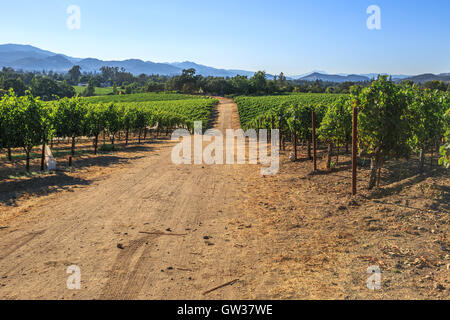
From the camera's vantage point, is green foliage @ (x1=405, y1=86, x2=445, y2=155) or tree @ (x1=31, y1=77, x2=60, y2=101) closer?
green foliage @ (x1=405, y1=86, x2=445, y2=155)

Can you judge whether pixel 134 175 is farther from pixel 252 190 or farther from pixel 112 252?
pixel 112 252

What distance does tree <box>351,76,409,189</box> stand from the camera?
439 inches

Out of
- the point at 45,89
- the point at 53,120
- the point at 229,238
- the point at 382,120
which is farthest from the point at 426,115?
the point at 45,89

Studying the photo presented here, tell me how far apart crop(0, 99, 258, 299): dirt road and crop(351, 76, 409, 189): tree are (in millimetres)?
5800

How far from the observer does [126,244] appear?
8.40 m

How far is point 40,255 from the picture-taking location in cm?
777

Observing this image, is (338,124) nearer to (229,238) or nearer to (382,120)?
(382,120)

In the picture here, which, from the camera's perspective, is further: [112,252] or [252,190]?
[252,190]

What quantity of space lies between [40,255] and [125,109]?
2873 centimetres

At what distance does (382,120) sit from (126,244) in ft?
31.7

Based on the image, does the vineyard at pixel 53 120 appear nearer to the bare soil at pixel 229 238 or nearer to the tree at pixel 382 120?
the bare soil at pixel 229 238

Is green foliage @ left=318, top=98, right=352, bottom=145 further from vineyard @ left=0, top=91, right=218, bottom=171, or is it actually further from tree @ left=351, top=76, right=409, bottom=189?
vineyard @ left=0, top=91, right=218, bottom=171

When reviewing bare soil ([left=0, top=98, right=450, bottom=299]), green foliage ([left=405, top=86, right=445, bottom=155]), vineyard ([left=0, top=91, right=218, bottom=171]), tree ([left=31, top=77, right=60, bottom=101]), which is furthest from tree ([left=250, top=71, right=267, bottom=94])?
bare soil ([left=0, top=98, right=450, bottom=299])
